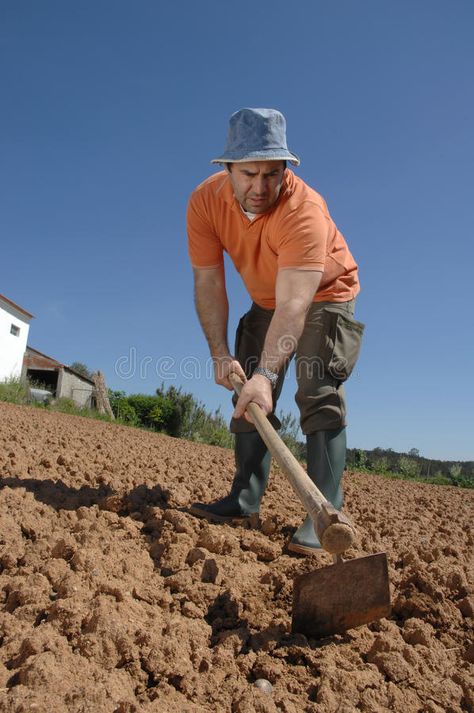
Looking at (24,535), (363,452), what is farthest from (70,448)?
(363,452)

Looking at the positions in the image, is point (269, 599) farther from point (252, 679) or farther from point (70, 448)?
point (70, 448)

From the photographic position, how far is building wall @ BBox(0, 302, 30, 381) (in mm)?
20031

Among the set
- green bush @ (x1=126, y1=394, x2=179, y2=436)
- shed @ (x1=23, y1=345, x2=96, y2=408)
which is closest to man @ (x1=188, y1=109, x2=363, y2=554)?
green bush @ (x1=126, y1=394, x2=179, y2=436)

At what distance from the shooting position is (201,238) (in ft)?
9.48

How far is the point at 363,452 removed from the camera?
37.4ft

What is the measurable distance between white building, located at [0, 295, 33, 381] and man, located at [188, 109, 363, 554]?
18.2 metres

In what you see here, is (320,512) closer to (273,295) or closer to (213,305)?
(273,295)

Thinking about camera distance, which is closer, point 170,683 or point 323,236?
point 170,683

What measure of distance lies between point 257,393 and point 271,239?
0.75 metres

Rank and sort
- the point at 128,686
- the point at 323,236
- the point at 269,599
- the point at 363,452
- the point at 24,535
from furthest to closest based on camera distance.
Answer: the point at 363,452
the point at 323,236
the point at 24,535
the point at 269,599
the point at 128,686

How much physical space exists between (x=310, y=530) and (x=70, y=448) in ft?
8.05

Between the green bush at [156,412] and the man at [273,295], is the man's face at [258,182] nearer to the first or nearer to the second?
the man at [273,295]

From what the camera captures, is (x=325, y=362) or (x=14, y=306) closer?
(x=325, y=362)

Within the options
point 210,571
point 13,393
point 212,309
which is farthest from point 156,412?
point 210,571
